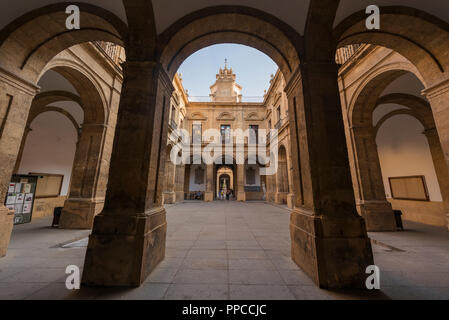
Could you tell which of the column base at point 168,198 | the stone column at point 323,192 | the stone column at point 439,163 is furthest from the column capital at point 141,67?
the column base at point 168,198

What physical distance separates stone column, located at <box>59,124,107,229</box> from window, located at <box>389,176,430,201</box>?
1285 centimetres

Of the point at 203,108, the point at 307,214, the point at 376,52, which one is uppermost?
the point at 203,108

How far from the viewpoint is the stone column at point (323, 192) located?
90.4 inches

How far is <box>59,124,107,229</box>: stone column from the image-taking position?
220 inches

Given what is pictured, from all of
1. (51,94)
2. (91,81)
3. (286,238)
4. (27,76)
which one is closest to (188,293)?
(286,238)

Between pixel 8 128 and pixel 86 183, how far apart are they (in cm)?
285

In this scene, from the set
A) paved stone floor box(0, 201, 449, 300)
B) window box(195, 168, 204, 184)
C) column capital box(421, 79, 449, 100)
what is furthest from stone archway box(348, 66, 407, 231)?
window box(195, 168, 204, 184)

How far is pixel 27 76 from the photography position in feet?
12.3

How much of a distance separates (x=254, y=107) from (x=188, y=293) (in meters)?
18.5

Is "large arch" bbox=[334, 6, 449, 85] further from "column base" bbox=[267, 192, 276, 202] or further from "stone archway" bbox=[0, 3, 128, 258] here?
"column base" bbox=[267, 192, 276, 202]

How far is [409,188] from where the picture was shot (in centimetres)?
758

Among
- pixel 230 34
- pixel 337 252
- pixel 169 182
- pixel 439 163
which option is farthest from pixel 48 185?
pixel 439 163
